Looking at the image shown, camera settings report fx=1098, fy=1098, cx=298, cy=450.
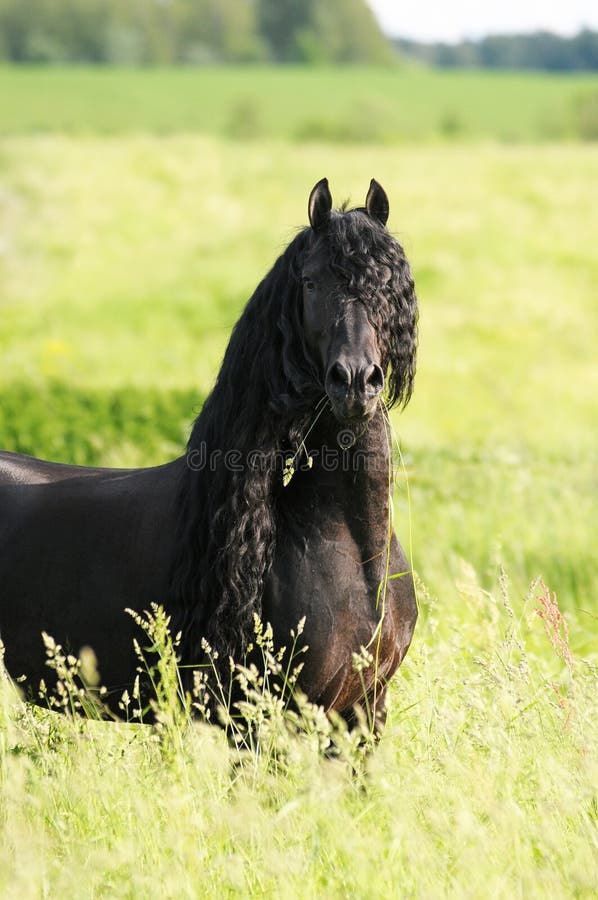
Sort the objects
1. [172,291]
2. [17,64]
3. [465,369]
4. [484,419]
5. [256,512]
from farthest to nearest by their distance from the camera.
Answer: [17,64] < [172,291] < [465,369] < [484,419] < [256,512]

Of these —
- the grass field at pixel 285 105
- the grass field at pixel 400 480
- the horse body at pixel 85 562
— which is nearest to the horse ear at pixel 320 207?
the horse body at pixel 85 562

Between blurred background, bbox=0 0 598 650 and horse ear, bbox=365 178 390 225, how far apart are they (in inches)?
7.5

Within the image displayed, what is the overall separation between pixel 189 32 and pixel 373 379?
256 feet

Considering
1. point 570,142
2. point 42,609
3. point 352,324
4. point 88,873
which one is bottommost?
point 88,873

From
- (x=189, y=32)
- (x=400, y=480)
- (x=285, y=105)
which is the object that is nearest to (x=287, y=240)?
(x=400, y=480)

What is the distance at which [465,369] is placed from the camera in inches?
866

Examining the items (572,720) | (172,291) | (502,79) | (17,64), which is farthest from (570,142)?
(572,720)

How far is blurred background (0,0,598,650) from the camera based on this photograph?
10.4 m

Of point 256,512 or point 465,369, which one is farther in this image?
point 465,369

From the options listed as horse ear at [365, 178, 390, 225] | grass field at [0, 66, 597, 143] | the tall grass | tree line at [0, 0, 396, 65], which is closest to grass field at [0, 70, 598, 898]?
the tall grass

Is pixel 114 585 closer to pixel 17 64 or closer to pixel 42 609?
pixel 42 609

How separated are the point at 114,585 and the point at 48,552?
31 centimetres

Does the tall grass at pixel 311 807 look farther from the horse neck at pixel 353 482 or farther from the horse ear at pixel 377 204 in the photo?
the horse ear at pixel 377 204

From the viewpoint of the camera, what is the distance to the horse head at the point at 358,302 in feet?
10.5
